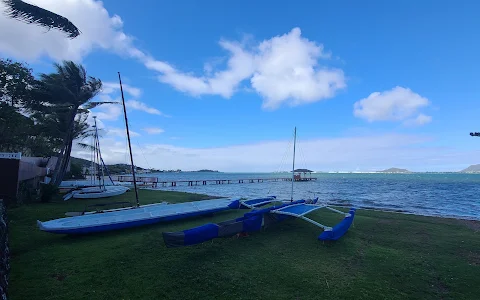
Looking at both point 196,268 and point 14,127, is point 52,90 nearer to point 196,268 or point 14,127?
point 14,127

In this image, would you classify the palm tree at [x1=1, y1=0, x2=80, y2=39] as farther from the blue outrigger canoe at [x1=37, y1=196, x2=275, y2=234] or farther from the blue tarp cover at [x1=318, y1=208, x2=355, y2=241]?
the blue tarp cover at [x1=318, y1=208, x2=355, y2=241]

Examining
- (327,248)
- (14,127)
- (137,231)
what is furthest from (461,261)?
(14,127)

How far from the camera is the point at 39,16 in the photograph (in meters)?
5.52

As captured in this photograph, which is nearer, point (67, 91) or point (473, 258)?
point (473, 258)

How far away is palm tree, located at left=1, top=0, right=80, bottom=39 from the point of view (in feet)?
17.1

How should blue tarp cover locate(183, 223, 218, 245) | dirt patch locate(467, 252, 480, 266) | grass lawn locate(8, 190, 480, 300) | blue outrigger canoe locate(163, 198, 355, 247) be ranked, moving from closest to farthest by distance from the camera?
grass lawn locate(8, 190, 480, 300) → blue outrigger canoe locate(163, 198, 355, 247) → blue tarp cover locate(183, 223, 218, 245) → dirt patch locate(467, 252, 480, 266)

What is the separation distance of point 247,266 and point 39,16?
7331 millimetres

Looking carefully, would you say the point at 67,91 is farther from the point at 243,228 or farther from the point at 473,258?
the point at 473,258

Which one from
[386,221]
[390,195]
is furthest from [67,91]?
[390,195]

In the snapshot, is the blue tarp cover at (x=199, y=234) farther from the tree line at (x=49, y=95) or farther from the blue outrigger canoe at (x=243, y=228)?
the tree line at (x=49, y=95)

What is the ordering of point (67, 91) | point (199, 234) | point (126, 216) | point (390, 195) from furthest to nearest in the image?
point (390, 195)
point (67, 91)
point (126, 216)
point (199, 234)

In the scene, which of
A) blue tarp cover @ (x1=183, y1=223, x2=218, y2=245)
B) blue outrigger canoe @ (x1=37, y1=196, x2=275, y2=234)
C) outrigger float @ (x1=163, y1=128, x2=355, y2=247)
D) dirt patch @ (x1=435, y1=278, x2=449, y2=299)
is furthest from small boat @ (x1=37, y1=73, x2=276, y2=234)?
dirt patch @ (x1=435, y1=278, x2=449, y2=299)

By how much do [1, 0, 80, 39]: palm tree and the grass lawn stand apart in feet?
17.7

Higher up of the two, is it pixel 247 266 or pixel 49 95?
pixel 49 95
